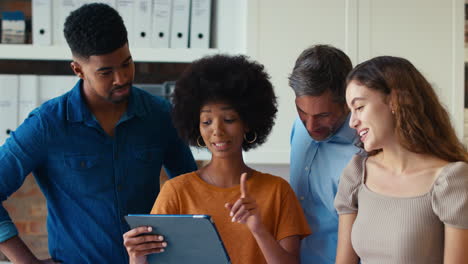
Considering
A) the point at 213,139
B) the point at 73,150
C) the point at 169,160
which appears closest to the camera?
the point at 213,139

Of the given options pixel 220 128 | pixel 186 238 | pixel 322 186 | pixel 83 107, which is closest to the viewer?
pixel 186 238

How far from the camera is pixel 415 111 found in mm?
1159

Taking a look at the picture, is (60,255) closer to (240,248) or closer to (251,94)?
(240,248)

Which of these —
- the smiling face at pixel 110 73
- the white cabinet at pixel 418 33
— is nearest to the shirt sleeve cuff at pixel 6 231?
the smiling face at pixel 110 73

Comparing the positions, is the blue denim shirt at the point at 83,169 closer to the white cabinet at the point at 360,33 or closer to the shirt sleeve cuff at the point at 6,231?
the shirt sleeve cuff at the point at 6,231

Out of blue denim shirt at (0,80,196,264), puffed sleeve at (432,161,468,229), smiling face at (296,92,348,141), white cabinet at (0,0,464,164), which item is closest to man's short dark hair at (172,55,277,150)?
smiling face at (296,92,348,141)

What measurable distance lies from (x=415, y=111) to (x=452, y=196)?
0.61 feet

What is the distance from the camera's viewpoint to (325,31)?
102 inches

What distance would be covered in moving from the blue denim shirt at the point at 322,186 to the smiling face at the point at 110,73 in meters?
0.55

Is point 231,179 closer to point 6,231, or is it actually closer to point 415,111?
point 415,111

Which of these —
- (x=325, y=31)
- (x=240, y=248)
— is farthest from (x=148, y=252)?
(x=325, y=31)

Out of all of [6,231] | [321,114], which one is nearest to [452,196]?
[321,114]

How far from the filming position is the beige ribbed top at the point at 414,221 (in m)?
1.10

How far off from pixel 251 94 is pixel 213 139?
172 millimetres
